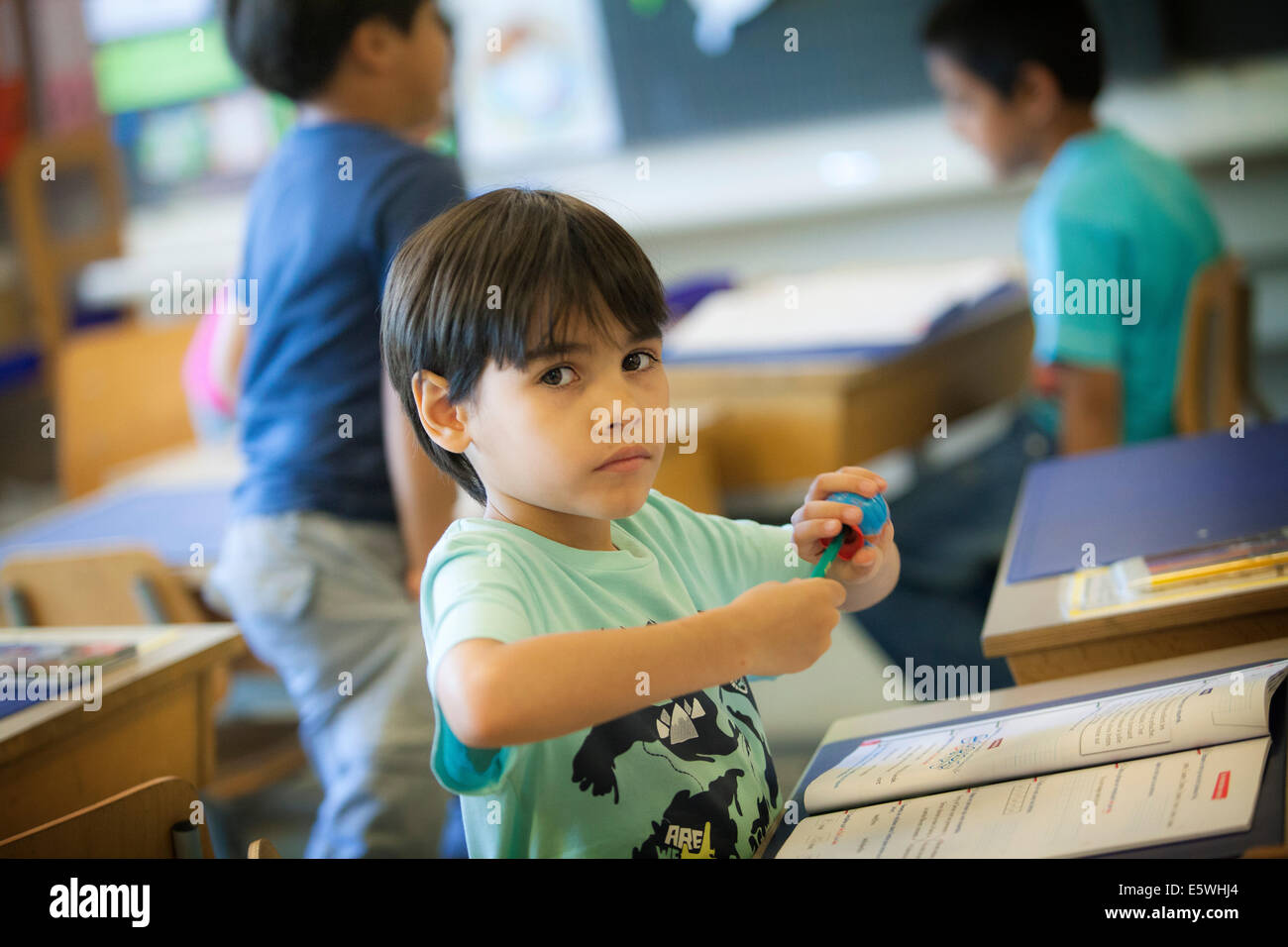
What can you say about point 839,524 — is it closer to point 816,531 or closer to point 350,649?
point 816,531

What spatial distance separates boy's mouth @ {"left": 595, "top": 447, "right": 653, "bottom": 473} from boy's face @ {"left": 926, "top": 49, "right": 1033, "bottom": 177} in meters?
1.49

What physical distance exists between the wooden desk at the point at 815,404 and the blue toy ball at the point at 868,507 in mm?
997

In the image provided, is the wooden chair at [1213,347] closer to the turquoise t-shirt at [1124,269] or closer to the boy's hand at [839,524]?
the turquoise t-shirt at [1124,269]

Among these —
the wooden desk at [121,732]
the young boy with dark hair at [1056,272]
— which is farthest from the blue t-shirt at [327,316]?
the young boy with dark hair at [1056,272]

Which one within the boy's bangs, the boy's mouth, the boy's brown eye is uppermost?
the boy's bangs

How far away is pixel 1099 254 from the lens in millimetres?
1809

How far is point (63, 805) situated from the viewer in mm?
1032

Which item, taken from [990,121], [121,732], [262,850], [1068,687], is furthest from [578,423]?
[990,121]

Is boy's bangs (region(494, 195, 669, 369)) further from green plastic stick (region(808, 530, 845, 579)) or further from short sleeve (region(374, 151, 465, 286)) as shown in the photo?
short sleeve (region(374, 151, 465, 286))

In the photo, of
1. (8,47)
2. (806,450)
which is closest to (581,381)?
(806,450)

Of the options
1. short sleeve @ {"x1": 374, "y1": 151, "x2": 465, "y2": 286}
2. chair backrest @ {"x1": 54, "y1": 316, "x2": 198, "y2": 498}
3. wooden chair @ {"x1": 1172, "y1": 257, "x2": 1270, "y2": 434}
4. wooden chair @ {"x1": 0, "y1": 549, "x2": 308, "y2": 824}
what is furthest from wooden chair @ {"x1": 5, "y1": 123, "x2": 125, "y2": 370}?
wooden chair @ {"x1": 1172, "y1": 257, "x2": 1270, "y2": 434}

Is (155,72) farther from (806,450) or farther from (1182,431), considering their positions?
(1182,431)

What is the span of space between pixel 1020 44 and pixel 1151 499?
41.2 inches

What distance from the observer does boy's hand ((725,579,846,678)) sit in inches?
27.8
